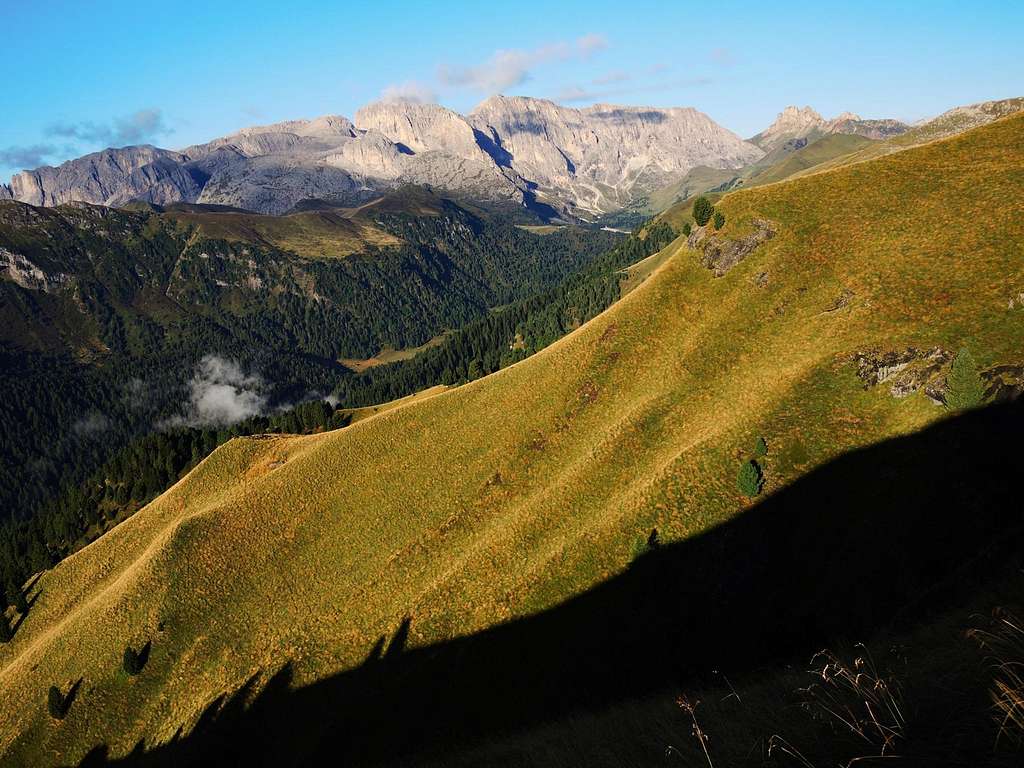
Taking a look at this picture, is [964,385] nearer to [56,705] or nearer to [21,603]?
[56,705]

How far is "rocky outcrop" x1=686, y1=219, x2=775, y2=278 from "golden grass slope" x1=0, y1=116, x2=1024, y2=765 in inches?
66.1

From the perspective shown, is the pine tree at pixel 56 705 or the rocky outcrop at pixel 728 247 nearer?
the pine tree at pixel 56 705

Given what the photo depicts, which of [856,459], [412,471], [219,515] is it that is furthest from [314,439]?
[856,459]

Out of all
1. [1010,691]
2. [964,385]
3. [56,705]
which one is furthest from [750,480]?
[56,705]

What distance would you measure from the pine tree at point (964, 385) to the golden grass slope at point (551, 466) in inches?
132

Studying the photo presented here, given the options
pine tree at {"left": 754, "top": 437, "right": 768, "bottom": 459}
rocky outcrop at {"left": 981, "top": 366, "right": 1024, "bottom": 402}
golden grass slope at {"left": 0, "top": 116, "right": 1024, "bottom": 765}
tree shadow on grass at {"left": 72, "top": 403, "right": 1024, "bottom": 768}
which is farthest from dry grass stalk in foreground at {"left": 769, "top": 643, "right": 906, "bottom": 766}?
rocky outcrop at {"left": 981, "top": 366, "right": 1024, "bottom": 402}

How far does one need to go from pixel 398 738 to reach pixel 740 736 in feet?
127

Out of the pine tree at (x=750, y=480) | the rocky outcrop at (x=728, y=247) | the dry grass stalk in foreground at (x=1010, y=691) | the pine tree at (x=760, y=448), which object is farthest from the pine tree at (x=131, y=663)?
the rocky outcrop at (x=728, y=247)

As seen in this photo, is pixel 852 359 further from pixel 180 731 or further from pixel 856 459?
pixel 180 731

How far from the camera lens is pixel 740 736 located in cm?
1337

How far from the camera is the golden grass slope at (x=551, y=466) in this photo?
51.7m

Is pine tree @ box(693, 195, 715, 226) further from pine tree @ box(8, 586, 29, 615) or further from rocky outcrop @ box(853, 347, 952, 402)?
pine tree @ box(8, 586, 29, 615)

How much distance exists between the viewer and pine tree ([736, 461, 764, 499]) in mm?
46906

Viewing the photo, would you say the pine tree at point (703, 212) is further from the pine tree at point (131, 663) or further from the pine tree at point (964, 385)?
the pine tree at point (131, 663)
